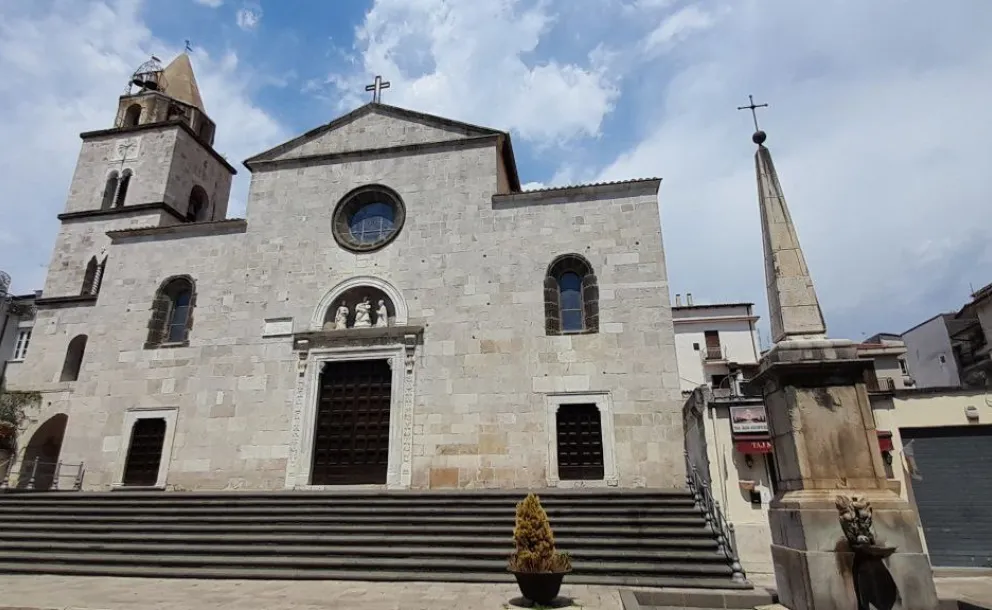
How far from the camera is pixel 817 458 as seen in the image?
19.0 feet

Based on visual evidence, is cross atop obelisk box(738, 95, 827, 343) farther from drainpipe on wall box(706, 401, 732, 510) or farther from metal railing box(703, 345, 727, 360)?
metal railing box(703, 345, 727, 360)

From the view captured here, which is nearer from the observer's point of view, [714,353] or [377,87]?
[377,87]

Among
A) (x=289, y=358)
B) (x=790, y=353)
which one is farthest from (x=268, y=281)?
(x=790, y=353)

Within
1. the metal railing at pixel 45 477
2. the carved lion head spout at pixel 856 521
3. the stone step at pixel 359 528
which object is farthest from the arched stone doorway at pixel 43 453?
the carved lion head spout at pixel 856 521

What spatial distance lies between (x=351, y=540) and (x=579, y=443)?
5.74 metres

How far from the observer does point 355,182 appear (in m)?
17.4

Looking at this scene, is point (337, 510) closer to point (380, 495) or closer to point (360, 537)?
point (380, 495)

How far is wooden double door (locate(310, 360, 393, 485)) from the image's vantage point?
14.5 metres

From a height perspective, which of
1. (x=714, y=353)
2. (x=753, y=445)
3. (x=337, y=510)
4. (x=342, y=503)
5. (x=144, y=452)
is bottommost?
(x=337, y=510)

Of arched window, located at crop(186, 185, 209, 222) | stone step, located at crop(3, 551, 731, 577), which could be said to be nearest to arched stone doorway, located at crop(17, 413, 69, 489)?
stone step, located at crop(3, 551, 731, 577)

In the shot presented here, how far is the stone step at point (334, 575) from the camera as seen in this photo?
8609 mm

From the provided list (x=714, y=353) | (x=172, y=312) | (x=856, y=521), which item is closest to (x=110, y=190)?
(x=172, y=312)

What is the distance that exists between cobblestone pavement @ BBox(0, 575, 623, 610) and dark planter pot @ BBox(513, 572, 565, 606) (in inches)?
10.9

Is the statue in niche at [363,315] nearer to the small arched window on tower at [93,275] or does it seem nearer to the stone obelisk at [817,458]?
the stone obelisk at [817,458]
